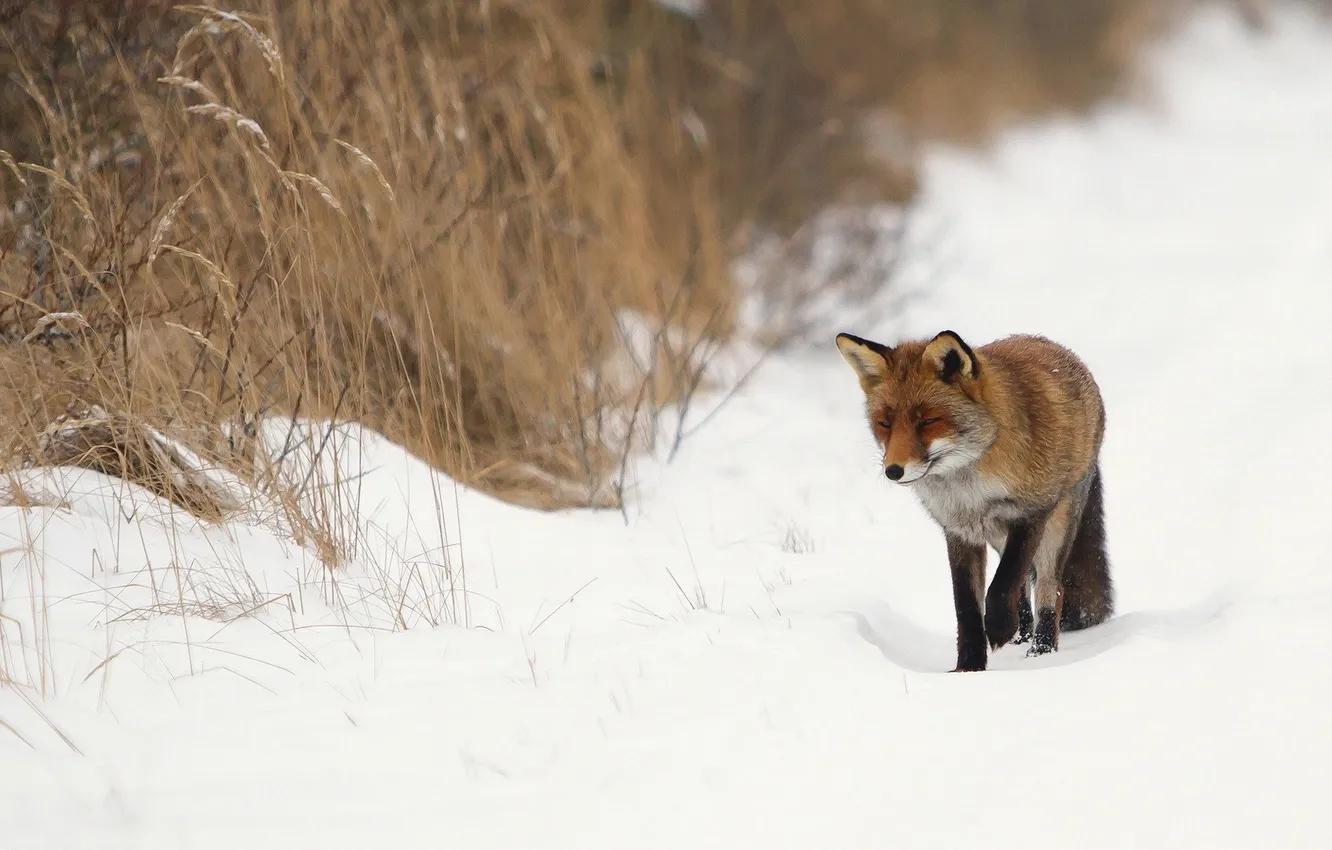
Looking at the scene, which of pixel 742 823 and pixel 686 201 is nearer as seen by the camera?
pixel 742 823

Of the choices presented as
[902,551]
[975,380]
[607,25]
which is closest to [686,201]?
[607,25]

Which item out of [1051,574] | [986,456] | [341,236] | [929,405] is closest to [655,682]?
[929,405]

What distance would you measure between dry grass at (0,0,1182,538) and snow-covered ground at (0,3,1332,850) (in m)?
0.39

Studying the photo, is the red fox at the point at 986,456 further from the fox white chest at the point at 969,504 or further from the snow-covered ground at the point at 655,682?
the snow-covered ground at the point at 655,682

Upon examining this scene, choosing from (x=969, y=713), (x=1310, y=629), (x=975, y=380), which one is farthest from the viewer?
(x=975, y=380)

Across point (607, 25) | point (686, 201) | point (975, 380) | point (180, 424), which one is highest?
point (607, 25)

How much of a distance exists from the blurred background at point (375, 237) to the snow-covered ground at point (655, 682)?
1.48 ft

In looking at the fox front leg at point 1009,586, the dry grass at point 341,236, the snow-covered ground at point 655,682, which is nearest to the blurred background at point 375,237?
the dry grass at point 341,236

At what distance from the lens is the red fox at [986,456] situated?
3.68 m

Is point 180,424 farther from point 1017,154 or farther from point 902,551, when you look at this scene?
point 1017,154

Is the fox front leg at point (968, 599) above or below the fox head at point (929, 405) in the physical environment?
below

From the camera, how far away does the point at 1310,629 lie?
3.07 m

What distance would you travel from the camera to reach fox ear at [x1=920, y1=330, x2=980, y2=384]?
3609 millimetres

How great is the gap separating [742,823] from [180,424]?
2.58m
